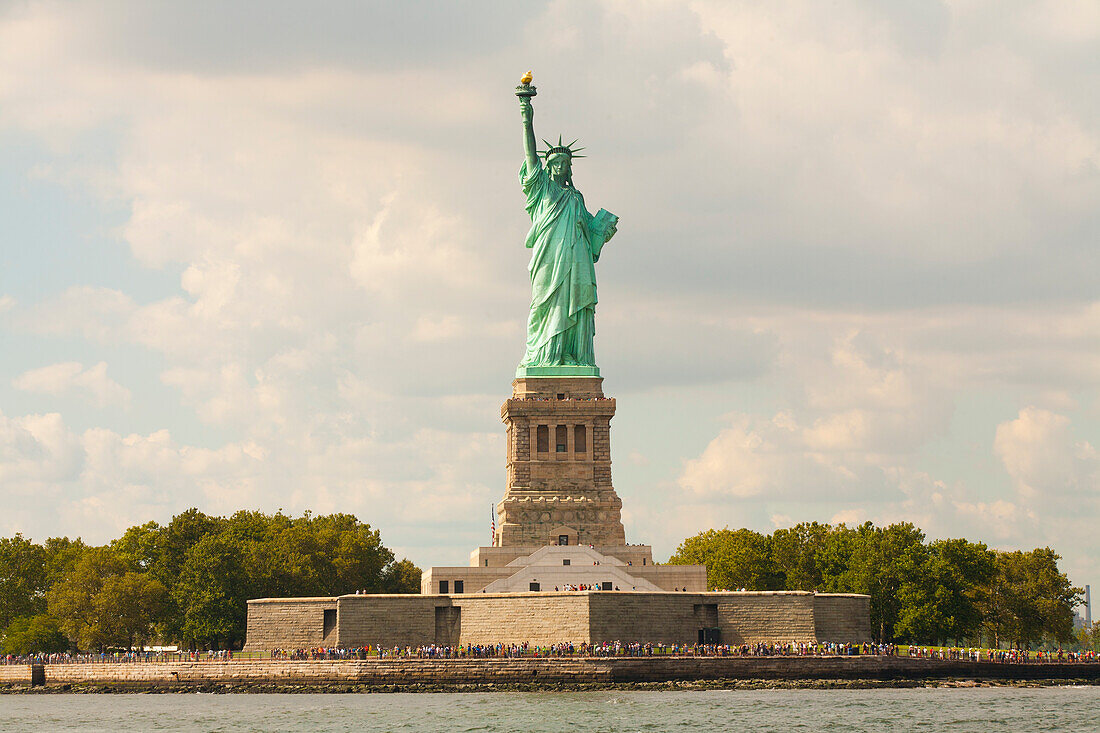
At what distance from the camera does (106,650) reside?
86.8 m

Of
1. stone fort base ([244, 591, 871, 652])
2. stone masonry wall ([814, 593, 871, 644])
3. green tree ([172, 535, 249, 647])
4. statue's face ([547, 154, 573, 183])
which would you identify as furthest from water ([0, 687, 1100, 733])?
statue's face ([547, 154, 573, 183])

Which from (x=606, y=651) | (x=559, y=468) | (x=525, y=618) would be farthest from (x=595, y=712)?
(x=559, y=468)

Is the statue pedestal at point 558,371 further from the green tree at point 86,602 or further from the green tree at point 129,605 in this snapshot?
the green tree at point 86,602

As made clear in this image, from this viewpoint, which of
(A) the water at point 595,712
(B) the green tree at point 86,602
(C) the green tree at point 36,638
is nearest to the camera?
(A) the water at point 595,712

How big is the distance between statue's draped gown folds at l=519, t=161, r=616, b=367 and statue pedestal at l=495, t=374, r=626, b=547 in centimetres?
221

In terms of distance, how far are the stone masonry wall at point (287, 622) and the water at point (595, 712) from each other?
4.17 metres

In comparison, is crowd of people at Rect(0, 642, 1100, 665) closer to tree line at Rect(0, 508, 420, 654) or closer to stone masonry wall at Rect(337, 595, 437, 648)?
stone masonry wall at Rect(337, 595, 437, 648)

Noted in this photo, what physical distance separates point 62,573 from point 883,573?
44.5 meters

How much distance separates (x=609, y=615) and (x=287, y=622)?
1499 centimetres

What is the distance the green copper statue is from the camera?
84.7 m

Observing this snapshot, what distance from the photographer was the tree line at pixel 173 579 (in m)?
84.2

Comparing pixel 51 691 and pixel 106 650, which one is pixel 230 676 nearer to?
pixel 51 691

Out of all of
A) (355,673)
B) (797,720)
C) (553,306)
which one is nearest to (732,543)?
(553,306)

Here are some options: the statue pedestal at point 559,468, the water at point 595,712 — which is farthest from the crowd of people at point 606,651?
the statue pedestal at point 559,468
